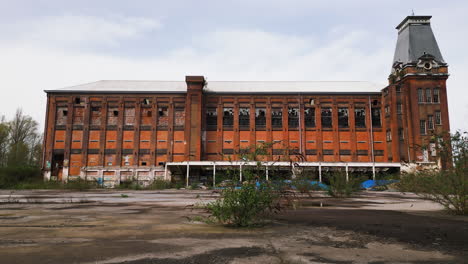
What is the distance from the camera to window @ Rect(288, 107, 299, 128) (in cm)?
4078

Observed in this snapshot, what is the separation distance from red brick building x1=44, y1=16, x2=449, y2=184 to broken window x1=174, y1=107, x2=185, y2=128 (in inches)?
5.2

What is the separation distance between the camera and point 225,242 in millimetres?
4555

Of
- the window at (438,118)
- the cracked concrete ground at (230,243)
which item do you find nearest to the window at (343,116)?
the window at (438,118)

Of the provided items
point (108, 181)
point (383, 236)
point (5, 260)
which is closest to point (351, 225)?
point (383, 236)

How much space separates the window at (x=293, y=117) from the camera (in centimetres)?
4078

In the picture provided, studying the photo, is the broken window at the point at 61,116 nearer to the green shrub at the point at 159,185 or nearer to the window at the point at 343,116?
the green shrub at the point at 159,185

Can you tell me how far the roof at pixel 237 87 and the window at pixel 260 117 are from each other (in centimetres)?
269

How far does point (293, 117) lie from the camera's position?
4100 centimetres

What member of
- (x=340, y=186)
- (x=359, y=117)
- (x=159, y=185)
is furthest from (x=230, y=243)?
(x=359, y=117)

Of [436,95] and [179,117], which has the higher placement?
[436,95]

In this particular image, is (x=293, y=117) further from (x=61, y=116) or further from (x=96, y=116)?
(x=61, y=116)

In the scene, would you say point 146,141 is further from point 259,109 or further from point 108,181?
point 259,109

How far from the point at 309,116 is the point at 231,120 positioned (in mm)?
10717

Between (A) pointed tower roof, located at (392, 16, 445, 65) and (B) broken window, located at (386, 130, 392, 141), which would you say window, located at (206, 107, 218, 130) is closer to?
(B) broken window, located at (386, 130, 392, 141)
